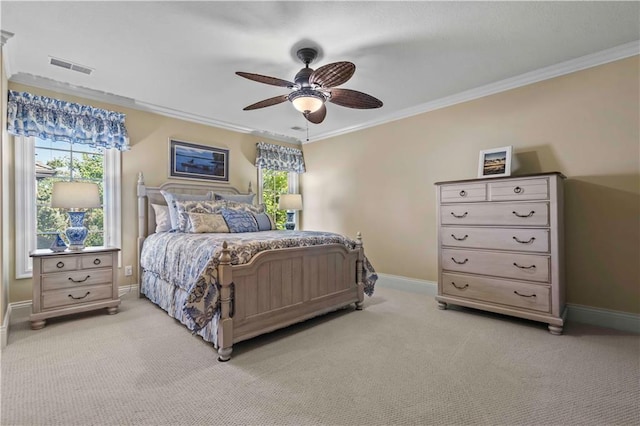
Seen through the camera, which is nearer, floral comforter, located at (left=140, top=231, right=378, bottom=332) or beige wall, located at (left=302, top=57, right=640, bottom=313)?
floral comforter, located at (left=140, top=231, right=378, bottom=332)

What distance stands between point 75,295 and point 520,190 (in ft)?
14.2

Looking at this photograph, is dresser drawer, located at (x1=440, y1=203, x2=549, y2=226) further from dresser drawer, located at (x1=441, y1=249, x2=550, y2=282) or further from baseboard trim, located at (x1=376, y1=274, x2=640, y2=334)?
baseboard trim, located at (x1=376, y1=274, x2=640, y2=334)

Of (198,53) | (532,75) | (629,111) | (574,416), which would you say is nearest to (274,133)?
(198,53)

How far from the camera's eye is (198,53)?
261 centimetres

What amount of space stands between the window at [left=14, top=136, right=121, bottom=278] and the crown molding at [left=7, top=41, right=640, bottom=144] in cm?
59

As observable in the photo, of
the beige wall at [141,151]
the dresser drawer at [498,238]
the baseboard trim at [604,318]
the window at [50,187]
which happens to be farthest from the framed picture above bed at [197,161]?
the baseboard trim at [604,318]

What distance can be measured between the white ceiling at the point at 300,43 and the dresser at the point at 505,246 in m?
1.13

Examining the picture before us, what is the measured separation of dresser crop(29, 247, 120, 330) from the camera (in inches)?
106

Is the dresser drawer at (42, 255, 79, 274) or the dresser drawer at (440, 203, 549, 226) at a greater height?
the dresser drawer at (440, 203, 549, 226)

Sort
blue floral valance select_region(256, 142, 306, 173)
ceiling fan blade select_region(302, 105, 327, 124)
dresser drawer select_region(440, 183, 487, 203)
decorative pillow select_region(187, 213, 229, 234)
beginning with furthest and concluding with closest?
blue floral valance select_region(256, 142, 306, 173), decorative pillow select_region(187, 213, 229, 234), dresser drawer select_region(440, 183, 487, 203), ceiling fan blade select_region(302, 105, 327, 124)

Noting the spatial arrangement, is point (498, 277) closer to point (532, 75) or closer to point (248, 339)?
point (532, 75)

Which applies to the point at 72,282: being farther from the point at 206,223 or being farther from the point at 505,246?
the point at 505,246

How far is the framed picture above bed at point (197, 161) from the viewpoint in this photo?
412 centimetres

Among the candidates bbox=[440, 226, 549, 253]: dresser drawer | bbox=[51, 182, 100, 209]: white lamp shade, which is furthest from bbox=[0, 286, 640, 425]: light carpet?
bbox=[51, 182, 100, 209]: white lamp shade
